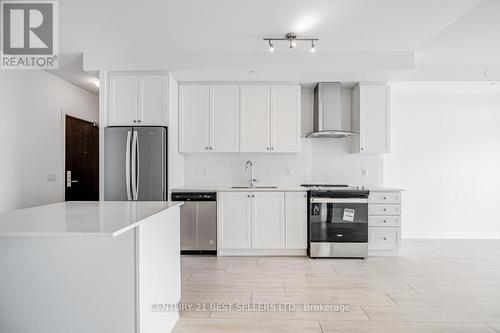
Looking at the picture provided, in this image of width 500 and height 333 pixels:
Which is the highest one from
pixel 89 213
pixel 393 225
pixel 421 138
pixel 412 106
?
pixel 412 106

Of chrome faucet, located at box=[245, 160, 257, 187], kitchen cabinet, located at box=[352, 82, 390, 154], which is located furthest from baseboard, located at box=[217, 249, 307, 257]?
kitchen cabinet, located at box=[352, 82, 390, 154]

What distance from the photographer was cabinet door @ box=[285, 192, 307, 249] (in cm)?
407

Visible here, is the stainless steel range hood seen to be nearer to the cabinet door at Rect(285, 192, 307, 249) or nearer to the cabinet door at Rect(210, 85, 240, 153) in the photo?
the cabinet door at Rect(285, 192, 307, 249)

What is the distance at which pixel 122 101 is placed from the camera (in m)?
3.97

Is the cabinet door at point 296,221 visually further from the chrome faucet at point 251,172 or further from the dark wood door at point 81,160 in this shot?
the dark wood door at point 81,160

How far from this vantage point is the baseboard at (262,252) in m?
4.10

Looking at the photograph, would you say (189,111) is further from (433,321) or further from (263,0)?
(433,321)

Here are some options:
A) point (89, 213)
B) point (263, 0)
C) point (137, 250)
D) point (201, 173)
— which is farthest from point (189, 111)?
point (137, 250)

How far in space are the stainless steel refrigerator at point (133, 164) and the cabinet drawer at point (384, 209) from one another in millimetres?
2691


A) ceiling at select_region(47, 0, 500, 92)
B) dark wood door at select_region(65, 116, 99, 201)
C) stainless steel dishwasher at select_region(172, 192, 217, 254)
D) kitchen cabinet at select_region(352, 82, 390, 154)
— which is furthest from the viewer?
dark wood door at select_region(65, 116, 99, 201)

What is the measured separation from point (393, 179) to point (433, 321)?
10.1 feet

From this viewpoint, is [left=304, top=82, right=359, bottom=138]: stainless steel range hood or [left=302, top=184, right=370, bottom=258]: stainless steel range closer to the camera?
[left=302, top=184, right=370, bottom=258]: stainless steel range

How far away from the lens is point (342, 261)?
3879 millimetres

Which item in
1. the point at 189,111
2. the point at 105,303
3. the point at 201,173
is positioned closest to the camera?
the point at 105,303
